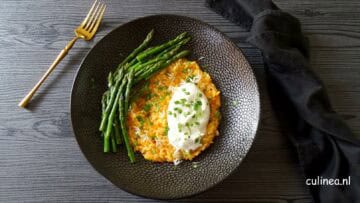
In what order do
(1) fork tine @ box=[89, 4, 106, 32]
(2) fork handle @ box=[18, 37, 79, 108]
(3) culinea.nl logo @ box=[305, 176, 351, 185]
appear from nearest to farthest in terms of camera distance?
(3) culinea.nl logo @ box=[305, 176, 351, 185] → (2) fork handle @ box=[18, 37, 79, 108] → (1) fork tine @ box=[89, 4, 106, 32]

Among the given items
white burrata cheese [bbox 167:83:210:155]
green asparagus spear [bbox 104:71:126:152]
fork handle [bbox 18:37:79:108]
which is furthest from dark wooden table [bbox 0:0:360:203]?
white burrata cheese [bbox 167:83:210:155]

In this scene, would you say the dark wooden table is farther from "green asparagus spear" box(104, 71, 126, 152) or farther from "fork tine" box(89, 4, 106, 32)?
"green asparagus spear" box(104, 71, 126, 152)

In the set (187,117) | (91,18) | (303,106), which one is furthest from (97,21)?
(303,106)

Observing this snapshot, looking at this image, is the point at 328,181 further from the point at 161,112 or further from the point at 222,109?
the point at 161,112

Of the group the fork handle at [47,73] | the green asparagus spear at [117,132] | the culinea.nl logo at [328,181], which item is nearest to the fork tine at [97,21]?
the fork handle at [47,73]

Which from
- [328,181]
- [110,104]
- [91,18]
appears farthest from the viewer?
[91,18]

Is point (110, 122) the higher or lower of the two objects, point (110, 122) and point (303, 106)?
the lower
